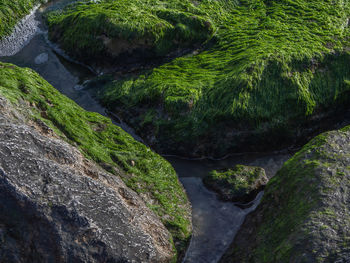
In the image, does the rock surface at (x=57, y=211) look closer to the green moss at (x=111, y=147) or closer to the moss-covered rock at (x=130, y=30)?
the green moss at (x=111, y=147)

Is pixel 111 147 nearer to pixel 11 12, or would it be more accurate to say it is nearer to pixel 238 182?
pixel 238 182

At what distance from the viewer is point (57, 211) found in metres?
4.04

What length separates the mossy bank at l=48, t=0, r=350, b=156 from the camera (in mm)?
6797

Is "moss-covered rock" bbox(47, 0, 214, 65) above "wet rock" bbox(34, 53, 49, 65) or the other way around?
above

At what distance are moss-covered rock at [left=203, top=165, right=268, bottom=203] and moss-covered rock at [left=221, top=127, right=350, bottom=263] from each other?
1.33 ft

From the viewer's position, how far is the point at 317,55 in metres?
7.59

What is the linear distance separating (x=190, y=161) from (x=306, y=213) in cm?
261

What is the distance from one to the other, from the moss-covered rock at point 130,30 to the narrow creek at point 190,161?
43 cm

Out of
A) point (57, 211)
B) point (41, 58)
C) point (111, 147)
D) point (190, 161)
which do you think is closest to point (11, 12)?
point (41, 58)

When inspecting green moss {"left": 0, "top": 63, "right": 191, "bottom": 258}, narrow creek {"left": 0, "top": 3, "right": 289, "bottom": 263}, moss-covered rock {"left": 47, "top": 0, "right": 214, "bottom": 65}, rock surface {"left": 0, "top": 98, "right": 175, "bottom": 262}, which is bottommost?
rock surface {"left": 0, "top": 98, "right": 175, "bottom": 262}

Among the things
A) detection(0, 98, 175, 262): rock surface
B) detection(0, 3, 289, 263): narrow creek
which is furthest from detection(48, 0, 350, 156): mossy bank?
detection(0, 98, 175, 262): rock surface

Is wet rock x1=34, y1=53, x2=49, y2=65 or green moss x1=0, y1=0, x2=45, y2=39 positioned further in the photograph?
green moss x1=0, y1=0, x2=45, y2=39

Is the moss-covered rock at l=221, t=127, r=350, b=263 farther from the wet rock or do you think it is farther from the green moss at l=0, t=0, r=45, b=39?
the green moss at l=0, t=0, r=45, b=39

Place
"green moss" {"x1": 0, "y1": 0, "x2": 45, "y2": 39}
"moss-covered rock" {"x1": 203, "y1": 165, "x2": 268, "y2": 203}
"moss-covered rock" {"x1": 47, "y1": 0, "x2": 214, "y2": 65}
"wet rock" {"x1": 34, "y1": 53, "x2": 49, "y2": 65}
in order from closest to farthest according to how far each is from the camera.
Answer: "moss-covered rock" {"x1": 203, "y1": 165, "x2": 268, "y2": 203}, "moss-covered rock" {"x1": 47, "y1": 0, "x2": 214, "y2": 65}, "wet rock" {"x1": 34, "y1": 53, "x2": 49, "y2": 65}, "green moss" {"x1": 0, "y1": 0, "x2": 45, "y2": 39}
